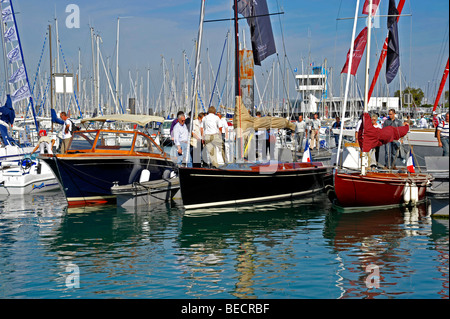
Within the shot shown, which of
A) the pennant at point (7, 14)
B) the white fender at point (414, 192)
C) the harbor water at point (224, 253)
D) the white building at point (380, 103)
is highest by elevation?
the pennant at point (7, 14)

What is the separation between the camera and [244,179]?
16469 mm

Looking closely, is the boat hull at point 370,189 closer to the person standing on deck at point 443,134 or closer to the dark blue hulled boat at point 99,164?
the person standing on deck at point 443,134

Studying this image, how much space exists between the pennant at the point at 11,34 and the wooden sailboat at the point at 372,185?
1613cm

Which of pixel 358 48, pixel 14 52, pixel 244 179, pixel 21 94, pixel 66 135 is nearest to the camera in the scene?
pixel 244 179

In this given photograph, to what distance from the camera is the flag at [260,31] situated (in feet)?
56.9

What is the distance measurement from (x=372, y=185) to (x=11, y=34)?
57.7 ft

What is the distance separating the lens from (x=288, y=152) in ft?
64.8

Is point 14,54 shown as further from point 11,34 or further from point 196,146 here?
point 196,146

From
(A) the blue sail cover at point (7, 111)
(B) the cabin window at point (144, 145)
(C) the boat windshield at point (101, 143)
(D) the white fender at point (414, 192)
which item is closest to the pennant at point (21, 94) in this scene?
(A) the blue sail cover at point (7, 111)

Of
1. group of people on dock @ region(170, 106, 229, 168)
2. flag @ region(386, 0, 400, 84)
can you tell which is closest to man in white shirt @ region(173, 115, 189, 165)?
group of people on dock @ region(170, 106, 229, 168)

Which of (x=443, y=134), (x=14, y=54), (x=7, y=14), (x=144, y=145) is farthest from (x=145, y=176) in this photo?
(x=7, y=14)

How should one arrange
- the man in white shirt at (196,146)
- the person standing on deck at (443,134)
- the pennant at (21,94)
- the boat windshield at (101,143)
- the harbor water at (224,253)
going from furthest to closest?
the pennant at (21,94) → the boat windshield at (101,143) → the man in white shirt at (196,146) → the person standing on deck at (443,134) → the harbor water at (224,253)

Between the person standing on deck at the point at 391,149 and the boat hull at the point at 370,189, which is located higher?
the person standing on deck at the point at 391,149
